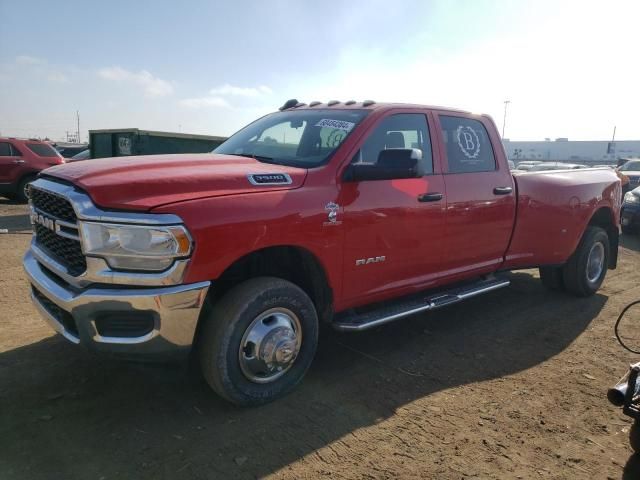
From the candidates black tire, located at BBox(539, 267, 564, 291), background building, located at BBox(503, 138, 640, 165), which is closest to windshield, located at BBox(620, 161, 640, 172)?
black tire, located at BBox(539, 267, 564, 291)

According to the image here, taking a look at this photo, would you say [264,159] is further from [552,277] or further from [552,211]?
[552,277]

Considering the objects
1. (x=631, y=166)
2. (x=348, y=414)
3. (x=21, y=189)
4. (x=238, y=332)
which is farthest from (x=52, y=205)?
(x=631, y=166)

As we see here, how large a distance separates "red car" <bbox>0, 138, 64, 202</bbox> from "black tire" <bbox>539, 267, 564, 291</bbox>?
40.4 feet

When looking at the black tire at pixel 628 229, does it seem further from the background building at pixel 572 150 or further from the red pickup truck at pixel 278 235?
the background building at pixel 572 150

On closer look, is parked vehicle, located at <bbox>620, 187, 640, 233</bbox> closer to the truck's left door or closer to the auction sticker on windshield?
the truck's left door

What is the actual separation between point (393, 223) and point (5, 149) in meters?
12.9

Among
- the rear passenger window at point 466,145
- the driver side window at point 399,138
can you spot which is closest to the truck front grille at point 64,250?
the driver side window at point 399,138

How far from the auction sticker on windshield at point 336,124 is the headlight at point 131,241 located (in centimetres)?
167

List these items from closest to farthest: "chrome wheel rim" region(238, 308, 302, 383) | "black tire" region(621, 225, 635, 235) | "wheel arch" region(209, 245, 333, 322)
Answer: "chrome wheel rim" region(238, 308, 302, 383), "wheel arch" region(209, 245, 333, 322), "black tire" region(621, 225, 635, 235)

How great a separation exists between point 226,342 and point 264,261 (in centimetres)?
65

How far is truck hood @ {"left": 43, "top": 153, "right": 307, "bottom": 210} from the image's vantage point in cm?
267

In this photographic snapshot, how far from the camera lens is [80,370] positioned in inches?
139

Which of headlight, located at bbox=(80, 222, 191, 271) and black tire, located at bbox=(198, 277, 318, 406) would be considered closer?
headlight, located at bbox=(80, 222, 191, 271)

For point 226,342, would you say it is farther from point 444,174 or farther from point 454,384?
point 444,174
